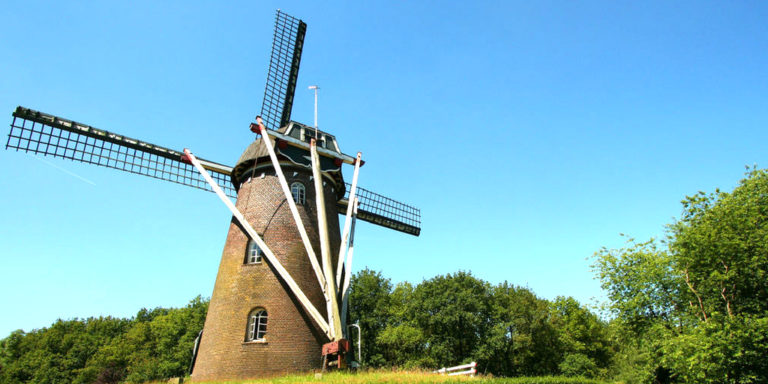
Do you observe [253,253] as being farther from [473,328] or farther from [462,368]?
[473,328]

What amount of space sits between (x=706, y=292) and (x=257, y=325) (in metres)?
18.5

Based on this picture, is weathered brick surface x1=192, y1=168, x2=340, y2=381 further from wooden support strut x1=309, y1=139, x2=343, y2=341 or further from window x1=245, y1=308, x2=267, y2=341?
wooden support strut x1=309, y1=139, x2=343, y2=341

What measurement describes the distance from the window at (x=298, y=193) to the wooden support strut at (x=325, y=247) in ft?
2.65

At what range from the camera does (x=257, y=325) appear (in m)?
14.4

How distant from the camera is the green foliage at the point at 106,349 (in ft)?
134

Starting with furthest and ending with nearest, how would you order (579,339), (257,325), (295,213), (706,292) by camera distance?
1. (579,339)
2. (706,292)
3. (295,213)
4. (257,325)

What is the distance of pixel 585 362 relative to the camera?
3703 cm

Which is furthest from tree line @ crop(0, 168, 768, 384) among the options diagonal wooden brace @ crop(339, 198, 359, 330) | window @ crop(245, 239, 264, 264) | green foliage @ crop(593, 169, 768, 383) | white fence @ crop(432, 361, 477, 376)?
window @ crop(245, 239, 264, 264)

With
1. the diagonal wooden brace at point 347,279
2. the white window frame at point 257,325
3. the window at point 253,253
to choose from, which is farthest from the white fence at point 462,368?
the window at point 253,253

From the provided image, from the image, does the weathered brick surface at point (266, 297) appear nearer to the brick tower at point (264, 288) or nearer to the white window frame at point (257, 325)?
the brick tower at point (264, 288)

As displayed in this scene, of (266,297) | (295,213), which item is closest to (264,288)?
(266,297)

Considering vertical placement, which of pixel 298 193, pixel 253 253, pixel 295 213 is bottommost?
pixel 253 253

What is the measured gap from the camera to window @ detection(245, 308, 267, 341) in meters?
14.3

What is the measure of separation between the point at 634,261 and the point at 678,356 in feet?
20.8
